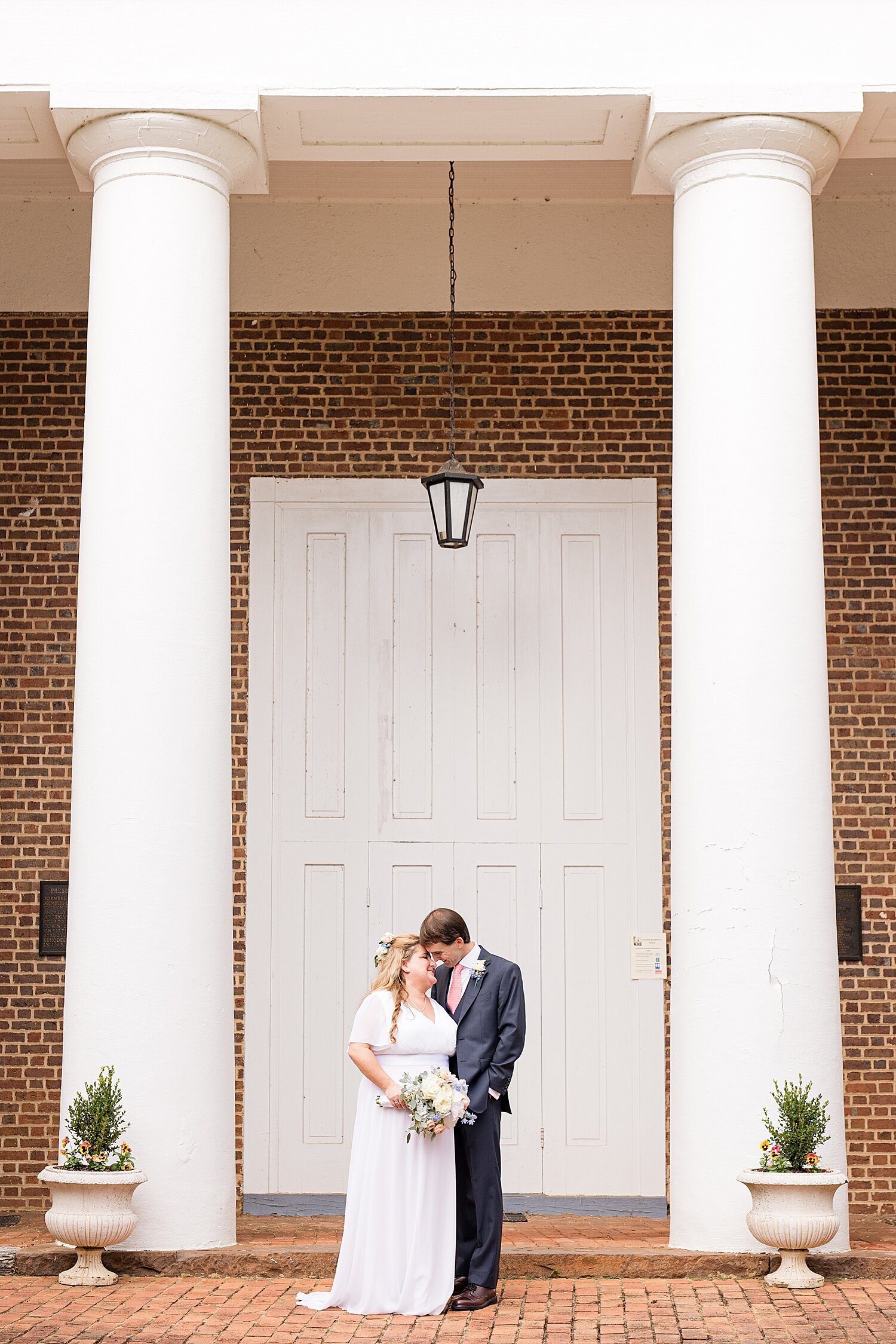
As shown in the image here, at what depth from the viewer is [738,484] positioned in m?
7.24

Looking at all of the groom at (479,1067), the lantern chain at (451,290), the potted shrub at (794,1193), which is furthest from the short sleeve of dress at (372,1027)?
the lantern chain at (451,290)

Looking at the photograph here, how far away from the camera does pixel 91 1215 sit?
648cm

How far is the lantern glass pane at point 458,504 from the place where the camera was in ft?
28.8

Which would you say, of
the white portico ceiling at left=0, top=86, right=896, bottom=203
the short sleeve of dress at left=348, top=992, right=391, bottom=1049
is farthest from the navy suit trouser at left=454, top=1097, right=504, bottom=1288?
the white portico ceiling at left=0, top=86, right=896, bottom=203

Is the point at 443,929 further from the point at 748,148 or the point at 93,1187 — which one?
the point at 748,148

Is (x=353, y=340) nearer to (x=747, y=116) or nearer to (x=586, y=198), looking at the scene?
(x=586, y=198)

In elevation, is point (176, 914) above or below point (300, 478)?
below

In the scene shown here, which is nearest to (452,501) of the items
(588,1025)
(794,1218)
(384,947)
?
(384,947)

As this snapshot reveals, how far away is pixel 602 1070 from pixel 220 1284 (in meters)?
3.49

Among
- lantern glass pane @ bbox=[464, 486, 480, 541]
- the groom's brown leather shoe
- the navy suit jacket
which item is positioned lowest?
the groom's brown leather shoe

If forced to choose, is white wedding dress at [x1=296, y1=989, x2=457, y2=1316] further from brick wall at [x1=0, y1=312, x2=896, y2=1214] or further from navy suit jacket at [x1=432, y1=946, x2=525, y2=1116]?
brick wall at [x1=0, y1=312, x2=896, y2=1214]

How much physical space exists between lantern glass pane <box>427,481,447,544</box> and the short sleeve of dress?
10.3ft

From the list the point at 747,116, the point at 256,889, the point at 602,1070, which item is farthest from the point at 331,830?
the point at 747,116

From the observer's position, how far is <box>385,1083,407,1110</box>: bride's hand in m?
6.33
